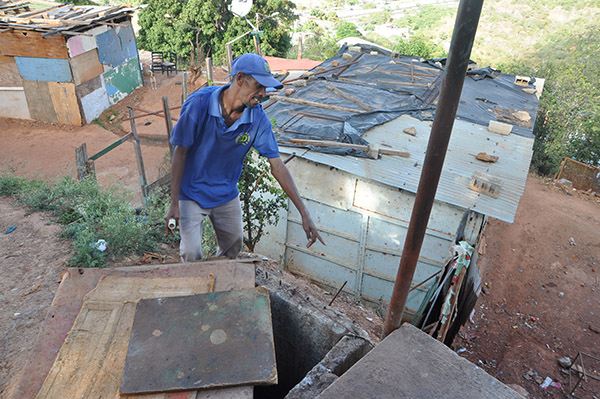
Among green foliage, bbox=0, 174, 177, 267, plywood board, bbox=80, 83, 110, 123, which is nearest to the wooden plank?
plywood board, bbox=80, 83, 110, 123

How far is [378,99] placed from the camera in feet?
27.6

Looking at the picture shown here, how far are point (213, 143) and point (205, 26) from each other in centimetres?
2045

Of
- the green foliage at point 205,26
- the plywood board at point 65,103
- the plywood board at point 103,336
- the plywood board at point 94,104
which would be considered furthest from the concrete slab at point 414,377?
the green foliage at point 205,26

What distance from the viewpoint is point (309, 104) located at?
7906mm

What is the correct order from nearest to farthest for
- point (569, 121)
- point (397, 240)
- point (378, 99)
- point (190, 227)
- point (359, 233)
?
point (190, 227) → point (397, 240) → point (359, 233) → point (378, 99) → point (569, 121)

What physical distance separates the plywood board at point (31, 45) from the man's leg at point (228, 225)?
1314cm

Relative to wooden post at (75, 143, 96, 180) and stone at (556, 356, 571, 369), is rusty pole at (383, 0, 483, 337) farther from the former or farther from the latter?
wooden post at (75, 143, 96, 180)

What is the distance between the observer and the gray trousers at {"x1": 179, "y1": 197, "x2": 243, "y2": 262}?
3031mm

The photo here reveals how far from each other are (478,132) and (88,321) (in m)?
7.08

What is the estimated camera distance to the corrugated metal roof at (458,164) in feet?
18.3

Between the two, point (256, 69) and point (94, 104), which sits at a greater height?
point (256, 69)

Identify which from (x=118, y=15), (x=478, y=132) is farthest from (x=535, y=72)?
Result: (x=118, y=15)

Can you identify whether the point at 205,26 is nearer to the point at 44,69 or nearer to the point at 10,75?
the point at 44,69

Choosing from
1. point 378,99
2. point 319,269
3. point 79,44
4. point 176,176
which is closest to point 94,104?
point 79,44
